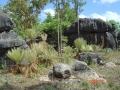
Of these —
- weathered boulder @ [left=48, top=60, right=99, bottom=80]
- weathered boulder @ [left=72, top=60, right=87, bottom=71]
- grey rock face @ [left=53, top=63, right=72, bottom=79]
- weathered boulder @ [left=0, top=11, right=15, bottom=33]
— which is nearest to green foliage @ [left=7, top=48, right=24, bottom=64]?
weathered boulder @ [left=48, top=60, right=99, bottom=80]

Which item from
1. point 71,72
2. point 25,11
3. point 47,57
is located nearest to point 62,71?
point 71,72

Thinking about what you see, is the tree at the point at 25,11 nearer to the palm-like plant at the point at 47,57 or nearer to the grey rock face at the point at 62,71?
the palm-like plant at the point at 47,57

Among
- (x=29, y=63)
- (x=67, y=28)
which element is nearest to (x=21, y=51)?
(x=29, y=63)

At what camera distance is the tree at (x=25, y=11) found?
23953 mm

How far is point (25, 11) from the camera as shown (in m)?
24.2

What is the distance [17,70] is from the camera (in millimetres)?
10195

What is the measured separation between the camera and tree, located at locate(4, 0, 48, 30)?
2395 centimetres

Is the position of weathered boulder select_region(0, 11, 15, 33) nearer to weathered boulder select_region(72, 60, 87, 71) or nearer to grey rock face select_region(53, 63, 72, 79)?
grey rock face select_region(53, 63, 72, 79)

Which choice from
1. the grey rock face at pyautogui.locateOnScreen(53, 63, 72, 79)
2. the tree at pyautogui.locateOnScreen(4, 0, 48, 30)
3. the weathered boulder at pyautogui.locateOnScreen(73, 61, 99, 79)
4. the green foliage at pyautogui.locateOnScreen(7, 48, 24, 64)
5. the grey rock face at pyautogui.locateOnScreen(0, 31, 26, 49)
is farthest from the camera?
the tree at pyautogui.locateOnScreen(4, 0, 48, 30)

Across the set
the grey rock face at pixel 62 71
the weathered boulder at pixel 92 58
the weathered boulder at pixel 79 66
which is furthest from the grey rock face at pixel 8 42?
the weathered boulder at pixel 92 58

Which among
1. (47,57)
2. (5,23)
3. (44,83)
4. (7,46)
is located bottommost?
(44,83)

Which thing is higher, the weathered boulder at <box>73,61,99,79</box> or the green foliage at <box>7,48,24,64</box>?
the green foliage at <box>7,48,24,64</box>

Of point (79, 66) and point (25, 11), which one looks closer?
point (79, 66)

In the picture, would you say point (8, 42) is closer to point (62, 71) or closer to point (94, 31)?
point (62, 71)
